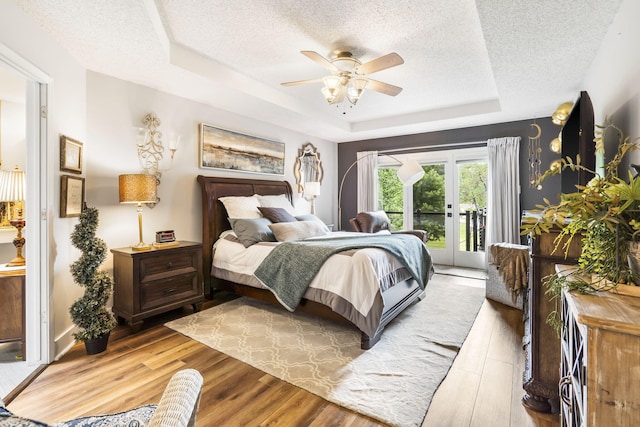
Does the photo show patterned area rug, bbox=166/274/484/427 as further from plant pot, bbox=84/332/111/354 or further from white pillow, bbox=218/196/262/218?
white pillow, bbox=218/196/262/218

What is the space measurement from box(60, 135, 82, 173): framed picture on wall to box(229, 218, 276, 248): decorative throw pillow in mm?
1544

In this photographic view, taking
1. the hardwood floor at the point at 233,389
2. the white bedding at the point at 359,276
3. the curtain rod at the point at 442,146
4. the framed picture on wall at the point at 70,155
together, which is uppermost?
the curtain rod at the point at 442,146

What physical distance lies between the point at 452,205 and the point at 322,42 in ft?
12.5

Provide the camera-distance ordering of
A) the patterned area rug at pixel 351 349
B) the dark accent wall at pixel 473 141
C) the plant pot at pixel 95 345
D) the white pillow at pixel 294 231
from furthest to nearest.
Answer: the dark accent wall at pixel 473 141
the white pillow at pixel 294 231
the plant pot at pixel 95 345
the patterned area rug at pixel 351 349

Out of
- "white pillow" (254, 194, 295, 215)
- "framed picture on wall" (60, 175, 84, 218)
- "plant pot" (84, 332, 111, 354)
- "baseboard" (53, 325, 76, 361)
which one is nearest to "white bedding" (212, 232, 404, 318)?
"plant pot" (84, 332, 111, 354)

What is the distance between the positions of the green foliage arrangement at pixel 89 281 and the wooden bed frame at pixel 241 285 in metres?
1.30

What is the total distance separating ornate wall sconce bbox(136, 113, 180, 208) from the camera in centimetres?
324

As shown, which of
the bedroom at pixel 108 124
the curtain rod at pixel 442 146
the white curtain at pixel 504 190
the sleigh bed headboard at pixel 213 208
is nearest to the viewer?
the bedroom at pixel 108 124

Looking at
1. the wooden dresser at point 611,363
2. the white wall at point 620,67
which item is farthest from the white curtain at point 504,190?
the wooden dresser at point 611,363

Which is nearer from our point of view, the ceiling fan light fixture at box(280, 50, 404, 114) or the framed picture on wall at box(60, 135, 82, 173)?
the framed picture on wall at box(60, 135, 82, 173)

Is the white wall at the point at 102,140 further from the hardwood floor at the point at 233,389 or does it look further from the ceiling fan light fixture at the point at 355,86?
the ceiling fan light fixture at the point at 355,86

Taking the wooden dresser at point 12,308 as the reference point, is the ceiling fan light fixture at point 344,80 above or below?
above

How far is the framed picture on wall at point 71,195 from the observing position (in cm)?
239

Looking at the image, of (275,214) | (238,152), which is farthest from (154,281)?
(238,152)
